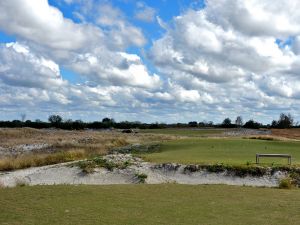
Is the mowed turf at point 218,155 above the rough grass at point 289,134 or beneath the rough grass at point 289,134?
beneath

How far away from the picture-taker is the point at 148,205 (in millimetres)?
14633

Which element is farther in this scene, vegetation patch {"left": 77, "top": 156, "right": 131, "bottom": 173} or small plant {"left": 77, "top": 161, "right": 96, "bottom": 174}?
vegetation patch {"left": 77, "top": 156, "right": 131, "bottom": 173}

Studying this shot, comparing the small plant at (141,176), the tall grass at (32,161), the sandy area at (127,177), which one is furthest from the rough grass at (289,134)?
the small plant at (141,176)

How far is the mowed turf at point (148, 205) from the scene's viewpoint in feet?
40.3

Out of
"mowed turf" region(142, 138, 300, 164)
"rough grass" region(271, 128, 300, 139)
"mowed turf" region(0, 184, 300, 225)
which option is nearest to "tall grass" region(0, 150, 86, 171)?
"mowed turf" region(142, 138, 300, 164)

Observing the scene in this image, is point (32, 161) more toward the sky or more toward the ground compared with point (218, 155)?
more toward the ground

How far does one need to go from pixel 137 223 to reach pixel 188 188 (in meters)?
7.35

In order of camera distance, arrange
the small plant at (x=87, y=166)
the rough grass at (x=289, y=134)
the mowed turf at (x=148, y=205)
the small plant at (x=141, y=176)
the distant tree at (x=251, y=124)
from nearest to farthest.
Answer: the mowed turf at (x=148, y=205) < the small plant at (x=141, y=176) < the small plant at (x=87, y=166) < the rough grass at (x=289, y=134) < the distant tree at (x=251, y=124)

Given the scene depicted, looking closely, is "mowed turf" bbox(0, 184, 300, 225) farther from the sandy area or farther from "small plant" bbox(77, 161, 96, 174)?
"small plant" bbox(77, 161, 96, 174)

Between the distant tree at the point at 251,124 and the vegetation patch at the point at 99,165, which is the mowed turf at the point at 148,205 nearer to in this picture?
the vegetation patch at the point at 99,165

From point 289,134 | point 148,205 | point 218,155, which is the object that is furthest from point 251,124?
point 148,205

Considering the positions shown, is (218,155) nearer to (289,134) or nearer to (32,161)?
(32,161)

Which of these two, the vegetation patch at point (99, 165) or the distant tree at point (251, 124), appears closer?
the vegetation patch at point (99, 165)

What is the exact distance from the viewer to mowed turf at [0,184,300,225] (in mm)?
12281
